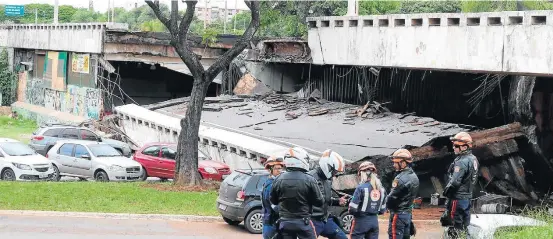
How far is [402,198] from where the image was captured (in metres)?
13.0

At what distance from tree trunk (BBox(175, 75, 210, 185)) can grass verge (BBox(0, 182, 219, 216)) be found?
100cm

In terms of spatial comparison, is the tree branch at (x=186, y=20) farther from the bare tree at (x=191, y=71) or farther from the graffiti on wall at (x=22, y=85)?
the graffiti on wall at (x=22, y=85)

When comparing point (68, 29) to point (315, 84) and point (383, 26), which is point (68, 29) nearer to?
point (315, 84)

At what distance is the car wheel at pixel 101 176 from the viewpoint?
2659 cm

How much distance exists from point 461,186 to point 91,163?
1556 cm

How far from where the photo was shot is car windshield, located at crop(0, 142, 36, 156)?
26875 millimetres

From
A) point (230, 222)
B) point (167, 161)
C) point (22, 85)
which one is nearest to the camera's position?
point (230, 222)

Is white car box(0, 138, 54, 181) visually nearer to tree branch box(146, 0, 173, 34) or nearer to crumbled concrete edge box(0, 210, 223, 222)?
tree branch box(146, 0, 173, 34)

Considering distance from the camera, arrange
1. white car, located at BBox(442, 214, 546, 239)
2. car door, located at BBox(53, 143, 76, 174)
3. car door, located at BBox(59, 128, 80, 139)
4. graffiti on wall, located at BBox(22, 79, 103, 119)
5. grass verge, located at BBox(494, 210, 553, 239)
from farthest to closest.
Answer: graffiti on wall, located at BBox(22, 79, 103, 119), car door, located at BBox(59, 128, 80, 139), car door, located at BBox(53, 143, 76, 174), white car, located at BBox(442, 214, 546, 239), grass verge, located at BBox(494, 210, 553, 239)

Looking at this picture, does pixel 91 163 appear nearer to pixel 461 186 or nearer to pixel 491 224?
pixel 461 186

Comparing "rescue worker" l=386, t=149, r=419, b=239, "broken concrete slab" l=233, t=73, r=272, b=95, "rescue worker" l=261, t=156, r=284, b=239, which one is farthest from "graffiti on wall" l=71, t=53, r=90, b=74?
"rescue worker" l=261, t=156, r=284, b=239

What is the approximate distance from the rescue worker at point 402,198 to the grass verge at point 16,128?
3367 cm

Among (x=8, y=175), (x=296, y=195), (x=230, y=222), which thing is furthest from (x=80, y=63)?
(x=296, y=195)

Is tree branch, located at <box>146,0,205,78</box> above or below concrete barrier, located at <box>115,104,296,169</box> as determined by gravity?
above
